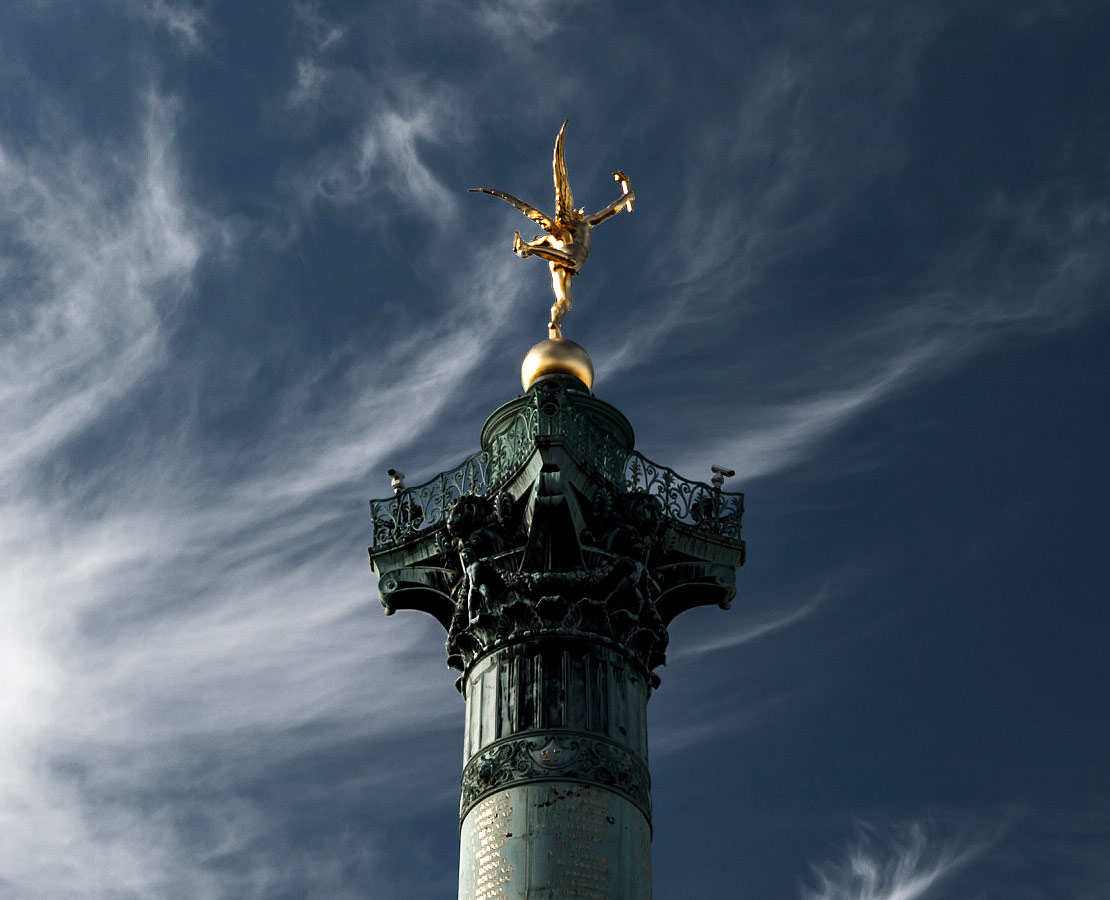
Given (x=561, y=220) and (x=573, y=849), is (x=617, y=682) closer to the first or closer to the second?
(x=573, y=849)

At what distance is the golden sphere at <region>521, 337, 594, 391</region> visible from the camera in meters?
36.8

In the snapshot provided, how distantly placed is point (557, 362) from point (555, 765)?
9682 millimetres

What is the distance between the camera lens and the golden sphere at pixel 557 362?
36.8 m

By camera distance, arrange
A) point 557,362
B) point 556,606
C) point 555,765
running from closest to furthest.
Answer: point 555,765 → point 556,606 → point 557,362

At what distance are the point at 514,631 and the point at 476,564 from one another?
4.88 ft

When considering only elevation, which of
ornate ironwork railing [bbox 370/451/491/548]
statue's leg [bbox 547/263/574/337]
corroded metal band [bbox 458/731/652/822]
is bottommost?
corroded metal band [bbox 458/731/652/822]

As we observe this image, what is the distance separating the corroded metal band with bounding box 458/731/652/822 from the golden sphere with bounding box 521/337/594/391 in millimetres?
8792

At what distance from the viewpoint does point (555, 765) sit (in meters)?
30.2

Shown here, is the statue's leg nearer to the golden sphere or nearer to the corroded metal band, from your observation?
the golden sphere

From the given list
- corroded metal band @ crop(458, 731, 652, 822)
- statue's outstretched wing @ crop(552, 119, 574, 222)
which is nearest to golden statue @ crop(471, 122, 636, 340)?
statue's outstretched wing @ crop(552, 119, 574, 222)

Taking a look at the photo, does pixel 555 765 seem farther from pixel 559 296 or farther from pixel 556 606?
pixel 559 296

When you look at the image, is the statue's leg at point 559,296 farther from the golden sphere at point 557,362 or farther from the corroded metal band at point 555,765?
the corroded metal band at point 555,765

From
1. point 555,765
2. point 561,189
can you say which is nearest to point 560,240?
point 561,189

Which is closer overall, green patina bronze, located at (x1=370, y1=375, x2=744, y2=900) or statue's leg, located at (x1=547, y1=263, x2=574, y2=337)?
green patina bronze, located at (x1=370, y1=375, x2=744, y2=900)
